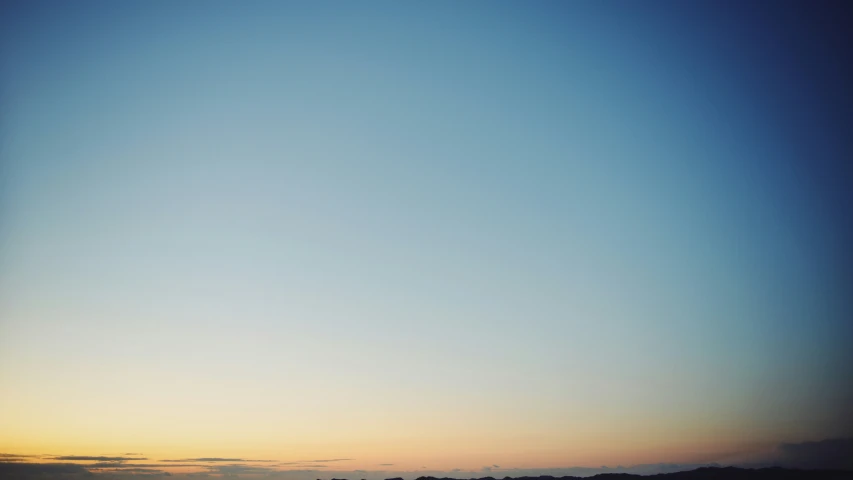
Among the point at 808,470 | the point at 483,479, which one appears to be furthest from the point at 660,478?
the point at 483,479

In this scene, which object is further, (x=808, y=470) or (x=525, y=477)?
(x=525, y=477)

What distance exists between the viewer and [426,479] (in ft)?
216

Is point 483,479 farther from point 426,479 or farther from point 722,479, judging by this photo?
point 722,479

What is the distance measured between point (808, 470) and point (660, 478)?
48.4 feet

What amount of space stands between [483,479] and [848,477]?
3879 centimetres

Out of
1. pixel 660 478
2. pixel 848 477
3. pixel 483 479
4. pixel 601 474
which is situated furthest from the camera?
pixel 483 479

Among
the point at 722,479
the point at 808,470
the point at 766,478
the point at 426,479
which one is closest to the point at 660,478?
the point at 722,479

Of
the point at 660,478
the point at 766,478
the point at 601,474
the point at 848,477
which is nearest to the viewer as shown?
the point at 848,477

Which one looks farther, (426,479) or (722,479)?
(426,479)

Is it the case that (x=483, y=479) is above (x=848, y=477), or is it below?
below

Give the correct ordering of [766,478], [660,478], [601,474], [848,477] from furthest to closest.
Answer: [601,474] < [660,478] < [766,478] < [848,477]

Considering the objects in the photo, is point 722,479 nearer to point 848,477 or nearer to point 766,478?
point 766,478

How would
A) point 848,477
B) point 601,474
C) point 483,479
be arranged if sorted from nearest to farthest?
1. point 848,477
2. point 601,474
3. point 483,479

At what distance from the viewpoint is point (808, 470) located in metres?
54.8
